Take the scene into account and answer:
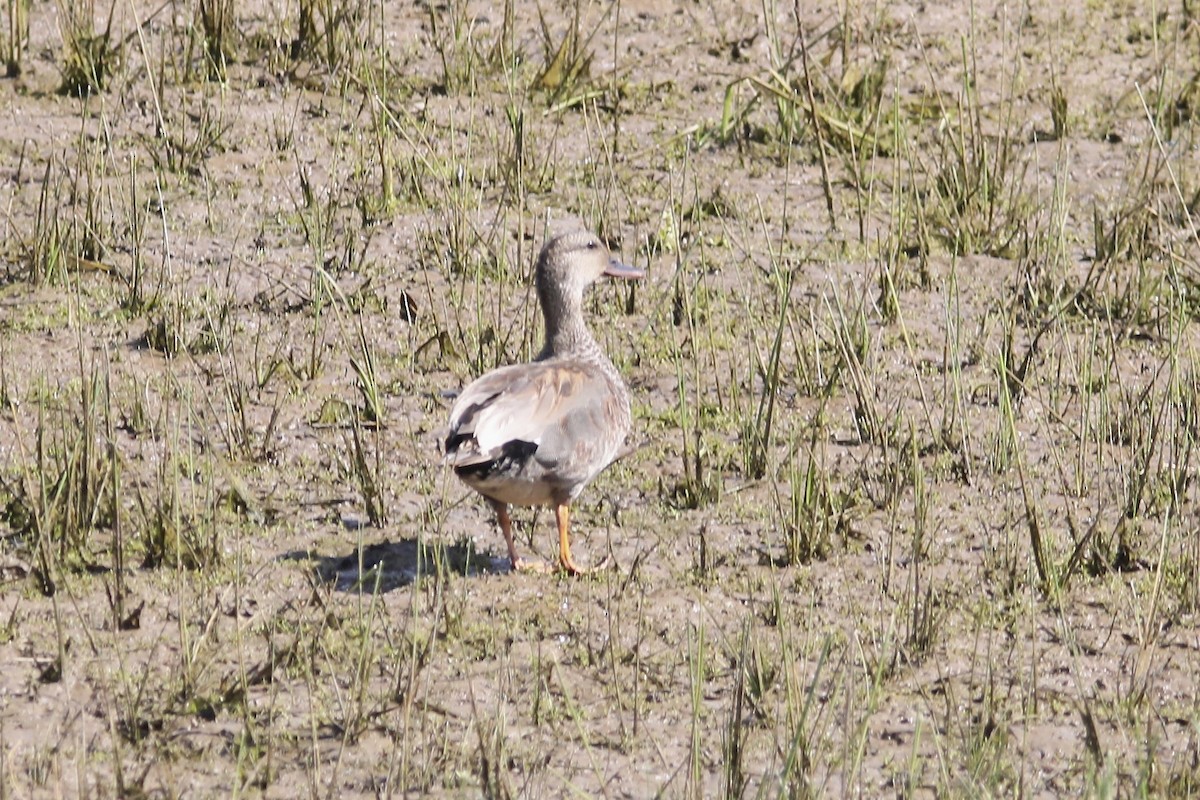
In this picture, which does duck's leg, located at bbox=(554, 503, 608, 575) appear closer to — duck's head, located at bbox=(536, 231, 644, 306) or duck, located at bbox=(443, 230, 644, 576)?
duck, located at bbox=(443, 230, 644, 576)

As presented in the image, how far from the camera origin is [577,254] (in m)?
6.98

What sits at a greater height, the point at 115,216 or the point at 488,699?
the point at 115,216

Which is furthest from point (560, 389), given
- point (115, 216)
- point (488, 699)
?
point (115, 216)

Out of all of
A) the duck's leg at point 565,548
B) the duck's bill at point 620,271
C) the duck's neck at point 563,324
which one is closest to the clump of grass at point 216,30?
the duck's bill at point 620,271

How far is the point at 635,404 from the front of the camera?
738 cm

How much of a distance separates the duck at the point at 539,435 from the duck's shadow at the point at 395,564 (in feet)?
0.40

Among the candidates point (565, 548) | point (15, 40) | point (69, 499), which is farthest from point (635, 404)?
point (15, 40)

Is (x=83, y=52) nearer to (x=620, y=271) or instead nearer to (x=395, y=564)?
(x=620, y=271)

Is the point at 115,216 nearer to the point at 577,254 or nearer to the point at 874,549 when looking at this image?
the point at 577,254

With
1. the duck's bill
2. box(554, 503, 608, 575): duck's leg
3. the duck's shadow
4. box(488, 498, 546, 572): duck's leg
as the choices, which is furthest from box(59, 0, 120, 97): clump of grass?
box(554, 503, 608, 575): duck's leg

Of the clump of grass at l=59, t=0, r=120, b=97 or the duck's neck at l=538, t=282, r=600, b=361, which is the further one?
the clump of grass at l=59, t=0, r=120, b=97

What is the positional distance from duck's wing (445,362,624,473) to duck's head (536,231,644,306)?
0.54 m

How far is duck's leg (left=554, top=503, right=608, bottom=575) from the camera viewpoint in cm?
610

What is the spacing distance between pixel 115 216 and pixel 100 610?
3.12 meters
